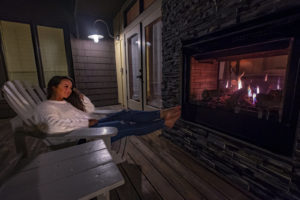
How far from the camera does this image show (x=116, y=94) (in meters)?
4.67

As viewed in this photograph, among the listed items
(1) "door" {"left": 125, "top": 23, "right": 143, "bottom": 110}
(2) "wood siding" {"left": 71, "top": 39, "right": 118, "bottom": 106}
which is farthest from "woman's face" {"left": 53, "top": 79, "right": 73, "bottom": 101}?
(2) "wood siding" {"left": 71, "top": 39, "right": 118, "bottom": 106}

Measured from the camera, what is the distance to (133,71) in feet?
11.7

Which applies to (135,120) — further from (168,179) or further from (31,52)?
(31,52)

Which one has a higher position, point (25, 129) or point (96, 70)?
point (96, 70)

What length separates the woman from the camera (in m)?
1.09

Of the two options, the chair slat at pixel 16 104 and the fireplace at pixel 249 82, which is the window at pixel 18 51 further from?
the fireplace at pixel 249 82

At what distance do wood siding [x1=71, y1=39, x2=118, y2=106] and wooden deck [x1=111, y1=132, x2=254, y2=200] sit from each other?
3090 millimetres

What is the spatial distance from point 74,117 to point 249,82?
1.76 meters

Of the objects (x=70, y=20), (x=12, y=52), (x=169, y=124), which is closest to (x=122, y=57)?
(x=70, y=20)

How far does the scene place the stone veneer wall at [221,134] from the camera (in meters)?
0.87

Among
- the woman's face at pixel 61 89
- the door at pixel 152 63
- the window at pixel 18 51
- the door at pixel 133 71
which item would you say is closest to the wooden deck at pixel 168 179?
the woman's face at pixel 61 89

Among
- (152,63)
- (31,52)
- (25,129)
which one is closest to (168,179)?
(25,129)

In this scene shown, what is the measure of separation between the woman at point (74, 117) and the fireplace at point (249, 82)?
1.29ft

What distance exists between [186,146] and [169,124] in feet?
1.17
